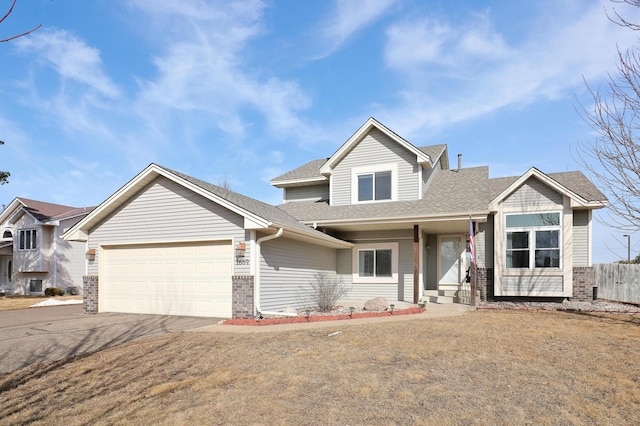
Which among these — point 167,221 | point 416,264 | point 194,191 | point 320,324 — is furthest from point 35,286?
point 416,264

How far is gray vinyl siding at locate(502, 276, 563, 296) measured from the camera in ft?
49.0

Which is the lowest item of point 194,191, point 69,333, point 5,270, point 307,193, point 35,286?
point 35,286

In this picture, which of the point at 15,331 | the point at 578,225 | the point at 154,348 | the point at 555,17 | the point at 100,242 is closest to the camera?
the point at 154,348

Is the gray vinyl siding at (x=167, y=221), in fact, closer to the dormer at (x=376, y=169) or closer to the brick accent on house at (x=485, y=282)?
the dormer at (x=376, y=169)

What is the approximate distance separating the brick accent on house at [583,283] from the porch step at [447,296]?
373 cm

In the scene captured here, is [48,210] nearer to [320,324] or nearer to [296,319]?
[296,319]

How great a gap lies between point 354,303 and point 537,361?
9.38m

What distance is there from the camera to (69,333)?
941 cm

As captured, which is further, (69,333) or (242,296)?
(242,296)

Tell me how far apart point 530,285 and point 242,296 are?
10812mm

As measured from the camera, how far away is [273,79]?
16.9 metres

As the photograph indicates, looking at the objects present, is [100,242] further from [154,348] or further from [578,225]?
[578,225]

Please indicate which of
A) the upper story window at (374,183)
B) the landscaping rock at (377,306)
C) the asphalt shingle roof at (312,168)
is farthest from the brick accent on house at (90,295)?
the upper story window at (374,183)

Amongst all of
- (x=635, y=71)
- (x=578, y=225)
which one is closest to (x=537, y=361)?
(x=635, y=71)
